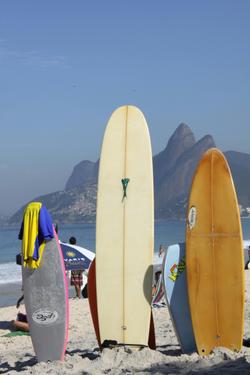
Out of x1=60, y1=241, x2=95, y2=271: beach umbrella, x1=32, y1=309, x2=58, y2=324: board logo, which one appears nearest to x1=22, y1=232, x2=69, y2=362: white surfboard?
x1=32, y1=309, x2=58, y2=324: board logo

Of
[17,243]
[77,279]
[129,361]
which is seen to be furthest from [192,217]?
[17,243]

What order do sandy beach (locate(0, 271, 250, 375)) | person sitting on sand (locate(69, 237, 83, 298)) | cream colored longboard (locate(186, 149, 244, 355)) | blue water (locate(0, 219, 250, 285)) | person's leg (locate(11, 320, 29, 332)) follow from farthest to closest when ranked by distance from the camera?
blue water (locate(0, 219, 250, 285)) → person sitting on sand (locate(69, 237, 83, 298)) → person's leg (locate(11, 320, 29, 332)) → cream colored longboard (locate(186, 149, 244, 355)) → sandy beach (locate(0, 271, 250, 375))

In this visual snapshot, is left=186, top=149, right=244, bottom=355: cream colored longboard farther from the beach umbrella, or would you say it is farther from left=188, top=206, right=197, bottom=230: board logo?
the beach umbrella

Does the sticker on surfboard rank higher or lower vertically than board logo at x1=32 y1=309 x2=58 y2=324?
higher

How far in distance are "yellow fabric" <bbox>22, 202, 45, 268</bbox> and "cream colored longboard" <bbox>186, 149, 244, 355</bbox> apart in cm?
169

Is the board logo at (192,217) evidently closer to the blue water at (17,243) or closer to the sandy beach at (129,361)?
the sandy beach at (129,361)

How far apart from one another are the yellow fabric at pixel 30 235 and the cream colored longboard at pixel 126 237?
2.51ft

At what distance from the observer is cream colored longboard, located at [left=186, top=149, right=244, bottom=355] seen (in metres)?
7.20

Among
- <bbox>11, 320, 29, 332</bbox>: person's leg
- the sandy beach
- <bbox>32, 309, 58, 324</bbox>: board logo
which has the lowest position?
the sandy beach

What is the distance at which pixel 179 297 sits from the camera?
746 cm

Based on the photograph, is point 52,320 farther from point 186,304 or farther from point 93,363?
point 186,304

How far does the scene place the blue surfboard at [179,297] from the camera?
743 cm

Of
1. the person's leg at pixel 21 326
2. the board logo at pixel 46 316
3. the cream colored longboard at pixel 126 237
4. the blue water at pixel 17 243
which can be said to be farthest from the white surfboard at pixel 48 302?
the blue water at pixel 17 243

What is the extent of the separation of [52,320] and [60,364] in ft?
1.78
